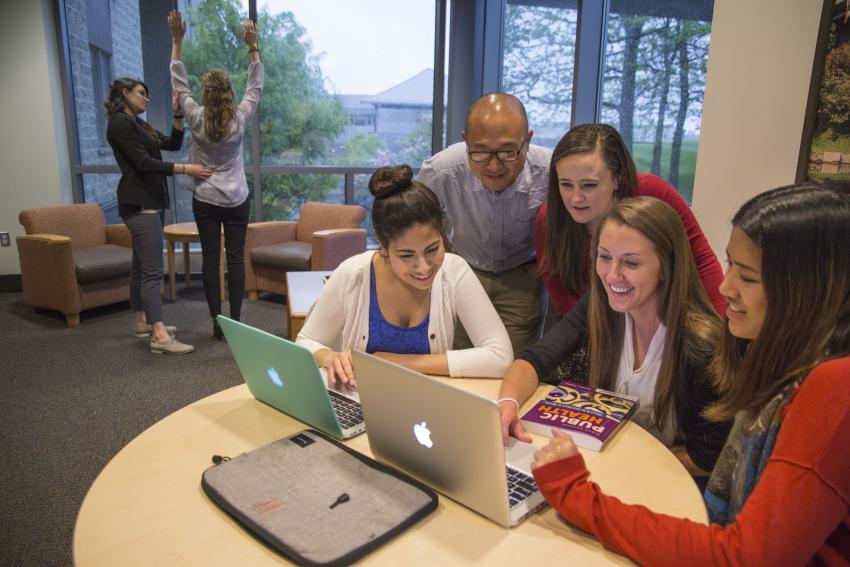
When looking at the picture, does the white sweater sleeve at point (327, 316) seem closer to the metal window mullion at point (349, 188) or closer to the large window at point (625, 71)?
the large window at point (625, 71)

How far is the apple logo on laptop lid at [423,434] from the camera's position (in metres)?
1.04

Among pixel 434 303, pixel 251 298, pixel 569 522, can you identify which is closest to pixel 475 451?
pixel 569 522

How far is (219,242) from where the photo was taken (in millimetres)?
3854

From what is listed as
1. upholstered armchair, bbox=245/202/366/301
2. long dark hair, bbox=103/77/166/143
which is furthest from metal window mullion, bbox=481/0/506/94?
long dark hair, bbox=103/77/166/143

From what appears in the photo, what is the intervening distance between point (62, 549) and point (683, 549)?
194 cm

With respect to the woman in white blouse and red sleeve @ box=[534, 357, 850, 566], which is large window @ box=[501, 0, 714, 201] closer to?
the woman in white blouse

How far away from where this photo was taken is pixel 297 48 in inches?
224

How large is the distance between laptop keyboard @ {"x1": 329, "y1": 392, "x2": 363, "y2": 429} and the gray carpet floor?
3.88 feet

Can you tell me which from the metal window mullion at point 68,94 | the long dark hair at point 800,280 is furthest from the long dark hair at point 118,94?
the long dark hair at point 800,280

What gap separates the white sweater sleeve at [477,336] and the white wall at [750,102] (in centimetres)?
133

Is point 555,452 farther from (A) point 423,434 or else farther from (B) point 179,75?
(B) point 179,75

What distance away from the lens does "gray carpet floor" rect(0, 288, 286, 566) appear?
7.11ft

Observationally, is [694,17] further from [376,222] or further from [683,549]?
[683,549]

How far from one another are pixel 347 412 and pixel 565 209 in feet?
3.21
